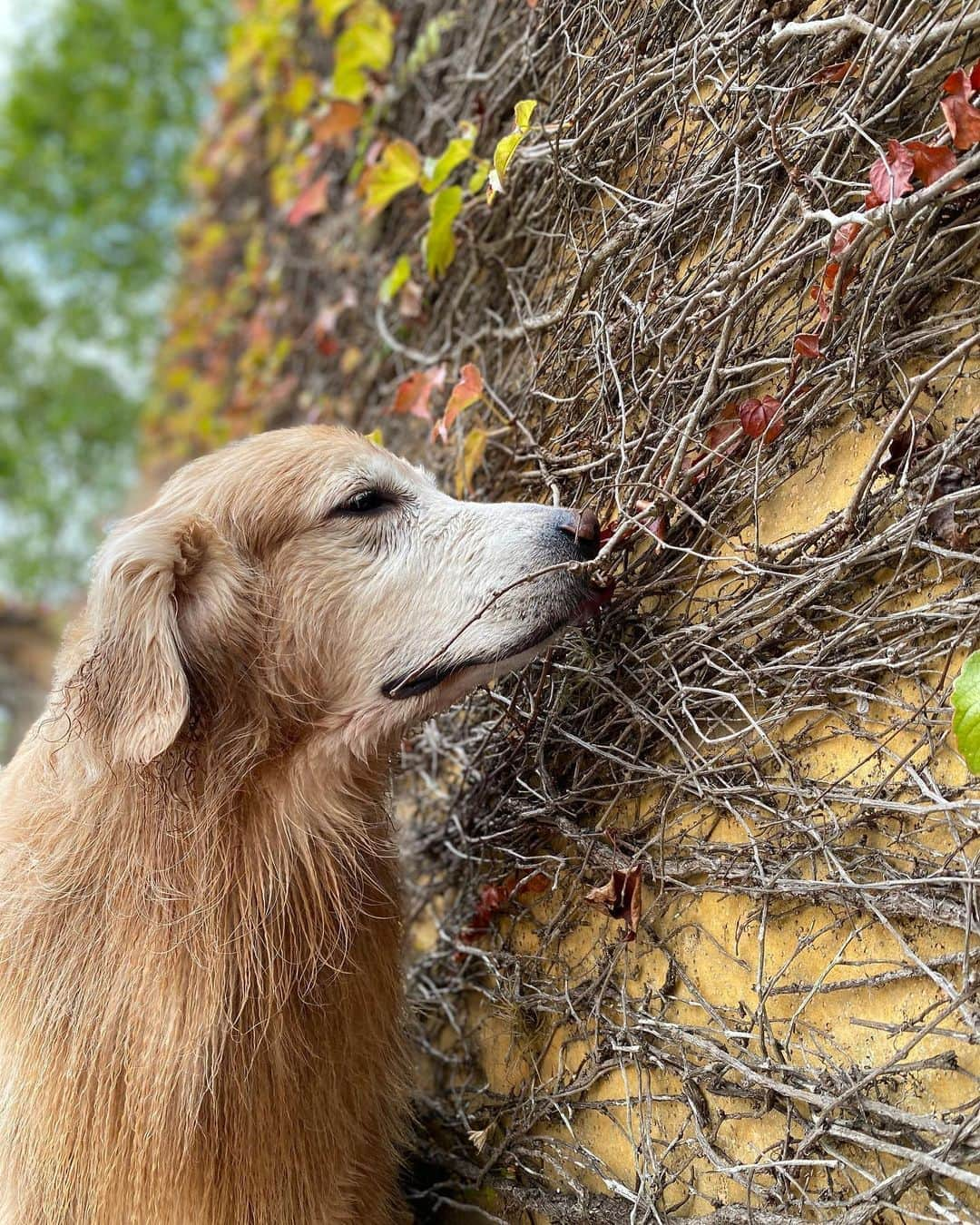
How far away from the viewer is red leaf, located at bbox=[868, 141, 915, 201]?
1.47 meters

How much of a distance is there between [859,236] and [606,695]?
984mm

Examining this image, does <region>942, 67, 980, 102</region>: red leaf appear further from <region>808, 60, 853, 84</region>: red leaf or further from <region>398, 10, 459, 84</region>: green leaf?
<region>398, 10, 459, 84</region>: green leaf

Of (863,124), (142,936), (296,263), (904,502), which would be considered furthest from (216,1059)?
(296,263)

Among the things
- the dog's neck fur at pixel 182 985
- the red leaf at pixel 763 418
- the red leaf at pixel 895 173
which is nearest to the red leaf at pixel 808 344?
the red leaf at pixel 763 418

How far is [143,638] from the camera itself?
1829mm

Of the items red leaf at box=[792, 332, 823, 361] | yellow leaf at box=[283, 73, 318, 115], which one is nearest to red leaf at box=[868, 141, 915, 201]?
red leaf at box=[792, 332, 823, 361]

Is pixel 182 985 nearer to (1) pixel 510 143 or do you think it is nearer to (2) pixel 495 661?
(2) pixel 495 661

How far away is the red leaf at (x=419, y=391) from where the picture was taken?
2914mm

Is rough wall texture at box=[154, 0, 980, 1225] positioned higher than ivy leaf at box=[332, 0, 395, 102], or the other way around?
ivy leaf at box=[332, 0, 395, 102]

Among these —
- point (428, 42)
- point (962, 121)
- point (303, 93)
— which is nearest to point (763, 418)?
point (962, 121)

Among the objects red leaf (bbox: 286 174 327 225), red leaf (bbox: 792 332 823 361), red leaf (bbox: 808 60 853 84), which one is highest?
red leaf (bbox: 808 60 853 84)

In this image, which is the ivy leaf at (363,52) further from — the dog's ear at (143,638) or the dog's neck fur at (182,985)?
the dog's neck fur at (182,985)

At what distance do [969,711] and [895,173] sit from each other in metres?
0.80

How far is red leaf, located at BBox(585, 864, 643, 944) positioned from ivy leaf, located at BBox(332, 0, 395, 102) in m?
2.88
